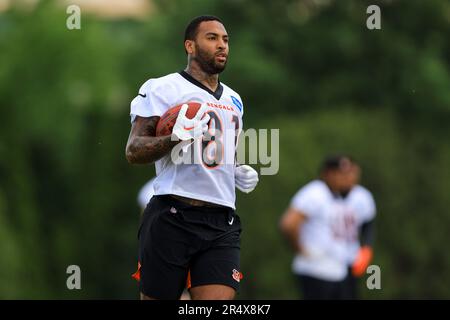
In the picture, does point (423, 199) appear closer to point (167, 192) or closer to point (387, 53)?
point (387, 53)

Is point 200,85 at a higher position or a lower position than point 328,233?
higher

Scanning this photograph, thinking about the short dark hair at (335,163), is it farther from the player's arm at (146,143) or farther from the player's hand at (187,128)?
the player's hand at (187,128)

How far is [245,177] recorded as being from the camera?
318 inches

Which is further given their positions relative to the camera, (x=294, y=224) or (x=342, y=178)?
(x=294, y=224)

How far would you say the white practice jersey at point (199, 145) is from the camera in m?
7.84

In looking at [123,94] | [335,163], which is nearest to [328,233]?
[335,163]

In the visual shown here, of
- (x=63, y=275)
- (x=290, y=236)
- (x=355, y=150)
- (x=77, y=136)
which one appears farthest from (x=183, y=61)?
(x=290, y=236)

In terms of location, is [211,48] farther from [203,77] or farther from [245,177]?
[245,177]

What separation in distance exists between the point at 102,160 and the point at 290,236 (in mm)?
18066

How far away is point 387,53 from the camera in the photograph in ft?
109

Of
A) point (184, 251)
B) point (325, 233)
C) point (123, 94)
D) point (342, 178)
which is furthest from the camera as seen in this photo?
point (123, 94)

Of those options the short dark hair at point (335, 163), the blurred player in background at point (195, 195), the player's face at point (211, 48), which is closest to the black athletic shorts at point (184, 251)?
the blurred player in background at point (195, 195)

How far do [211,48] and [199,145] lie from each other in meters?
0.62

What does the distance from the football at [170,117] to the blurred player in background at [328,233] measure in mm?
5659
